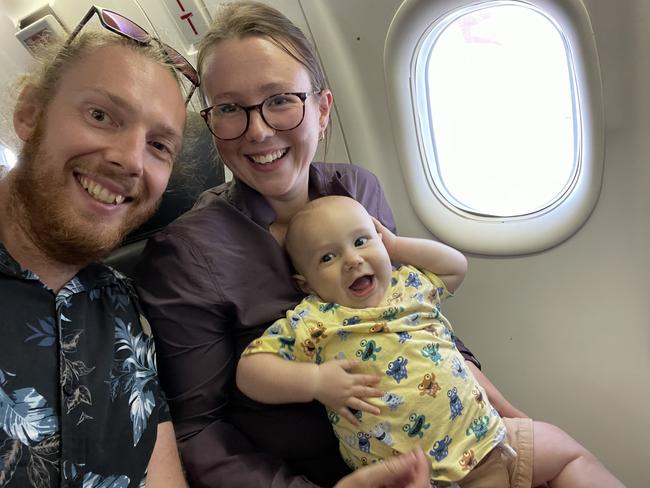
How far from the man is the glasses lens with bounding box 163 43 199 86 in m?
0.04

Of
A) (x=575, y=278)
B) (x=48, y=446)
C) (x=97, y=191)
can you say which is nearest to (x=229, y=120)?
(x=97, y=191)

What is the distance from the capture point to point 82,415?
1.04m

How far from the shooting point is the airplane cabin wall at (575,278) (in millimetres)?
1668

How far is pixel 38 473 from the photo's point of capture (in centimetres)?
96

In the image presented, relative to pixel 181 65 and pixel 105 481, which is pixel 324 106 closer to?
pixel 181 65

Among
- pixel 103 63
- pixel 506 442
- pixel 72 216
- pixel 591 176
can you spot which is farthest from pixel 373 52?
pixel 506 442

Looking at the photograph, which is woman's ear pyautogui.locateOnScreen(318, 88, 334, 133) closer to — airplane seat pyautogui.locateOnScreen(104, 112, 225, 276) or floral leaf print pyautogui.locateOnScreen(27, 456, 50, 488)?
airplane seat pyautogui.locateOnScreen(104, 112, 225, 276)

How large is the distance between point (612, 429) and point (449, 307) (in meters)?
0.81

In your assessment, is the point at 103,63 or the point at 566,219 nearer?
the point at 103,63

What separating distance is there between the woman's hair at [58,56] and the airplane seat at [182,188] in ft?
1.38

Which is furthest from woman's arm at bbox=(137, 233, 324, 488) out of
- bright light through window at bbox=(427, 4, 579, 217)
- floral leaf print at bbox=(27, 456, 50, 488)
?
bright light through window at bbox=(427, 4, 579, 217)

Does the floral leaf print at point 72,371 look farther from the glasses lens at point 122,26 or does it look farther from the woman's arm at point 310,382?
the glasses lens at point 122,26

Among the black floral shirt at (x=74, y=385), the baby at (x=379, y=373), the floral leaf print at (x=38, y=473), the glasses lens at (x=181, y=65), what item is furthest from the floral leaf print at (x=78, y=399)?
the glasses lens at (x=181, y=65)

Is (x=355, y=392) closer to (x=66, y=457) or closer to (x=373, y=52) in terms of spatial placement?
(x=66, y=457)
